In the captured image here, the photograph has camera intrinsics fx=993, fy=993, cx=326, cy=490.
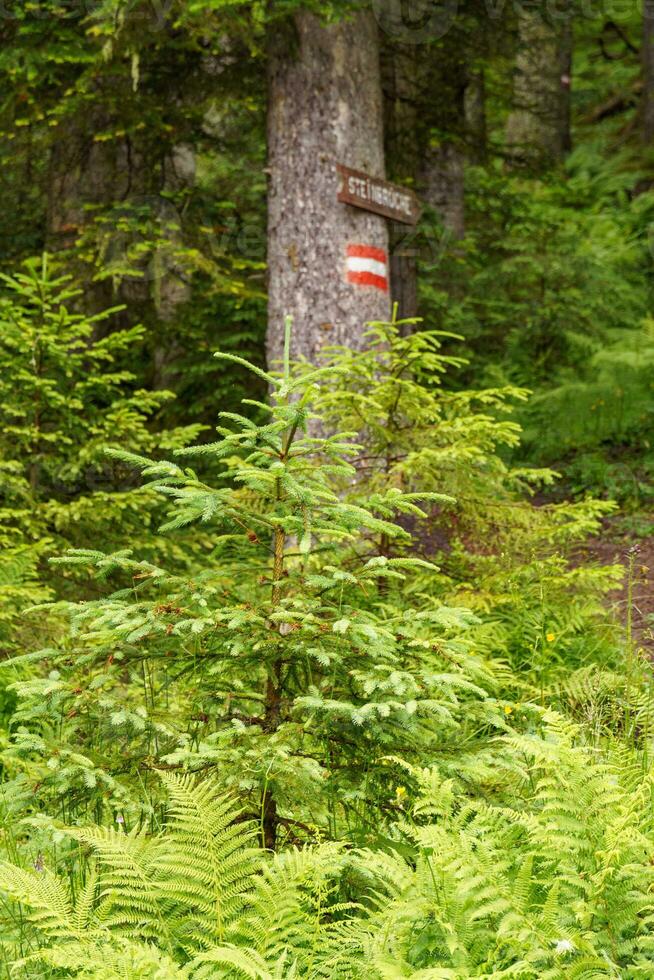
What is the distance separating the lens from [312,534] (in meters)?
3.88

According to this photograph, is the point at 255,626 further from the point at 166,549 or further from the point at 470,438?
the point at 166,549

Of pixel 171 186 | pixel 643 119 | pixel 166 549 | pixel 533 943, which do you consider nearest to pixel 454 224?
pixel 171 186

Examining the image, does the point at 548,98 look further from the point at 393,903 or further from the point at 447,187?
the point at 393,903

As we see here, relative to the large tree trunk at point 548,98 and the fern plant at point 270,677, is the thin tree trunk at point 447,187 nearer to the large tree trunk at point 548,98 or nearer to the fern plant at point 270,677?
the large tree trunk at point 548,98

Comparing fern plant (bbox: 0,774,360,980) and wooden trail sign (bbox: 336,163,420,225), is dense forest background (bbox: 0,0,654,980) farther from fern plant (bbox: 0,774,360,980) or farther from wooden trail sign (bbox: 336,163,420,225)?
wooden trail sign (bbox: 336,163,420,225)

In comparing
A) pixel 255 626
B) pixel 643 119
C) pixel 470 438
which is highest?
pixel 643 119

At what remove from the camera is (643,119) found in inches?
643

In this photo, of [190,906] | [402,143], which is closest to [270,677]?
[190,906]

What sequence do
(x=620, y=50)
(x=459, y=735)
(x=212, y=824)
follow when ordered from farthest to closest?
(x=620, y=50)
(x=459, y=735)
(x=212, y=824)

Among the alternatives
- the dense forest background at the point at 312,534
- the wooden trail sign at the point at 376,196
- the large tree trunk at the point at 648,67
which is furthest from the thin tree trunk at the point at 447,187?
the large tree trunk at the point at 648,67

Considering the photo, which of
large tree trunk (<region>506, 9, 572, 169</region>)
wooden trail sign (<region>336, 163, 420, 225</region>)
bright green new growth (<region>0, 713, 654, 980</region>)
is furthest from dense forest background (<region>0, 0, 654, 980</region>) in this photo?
large tree trunk (<region>506, 9, 572, 169</region>)

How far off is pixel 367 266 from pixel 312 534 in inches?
132

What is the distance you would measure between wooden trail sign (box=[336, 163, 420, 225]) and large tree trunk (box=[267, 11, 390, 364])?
0.08 meters

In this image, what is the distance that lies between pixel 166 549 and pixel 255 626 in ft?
10.4
